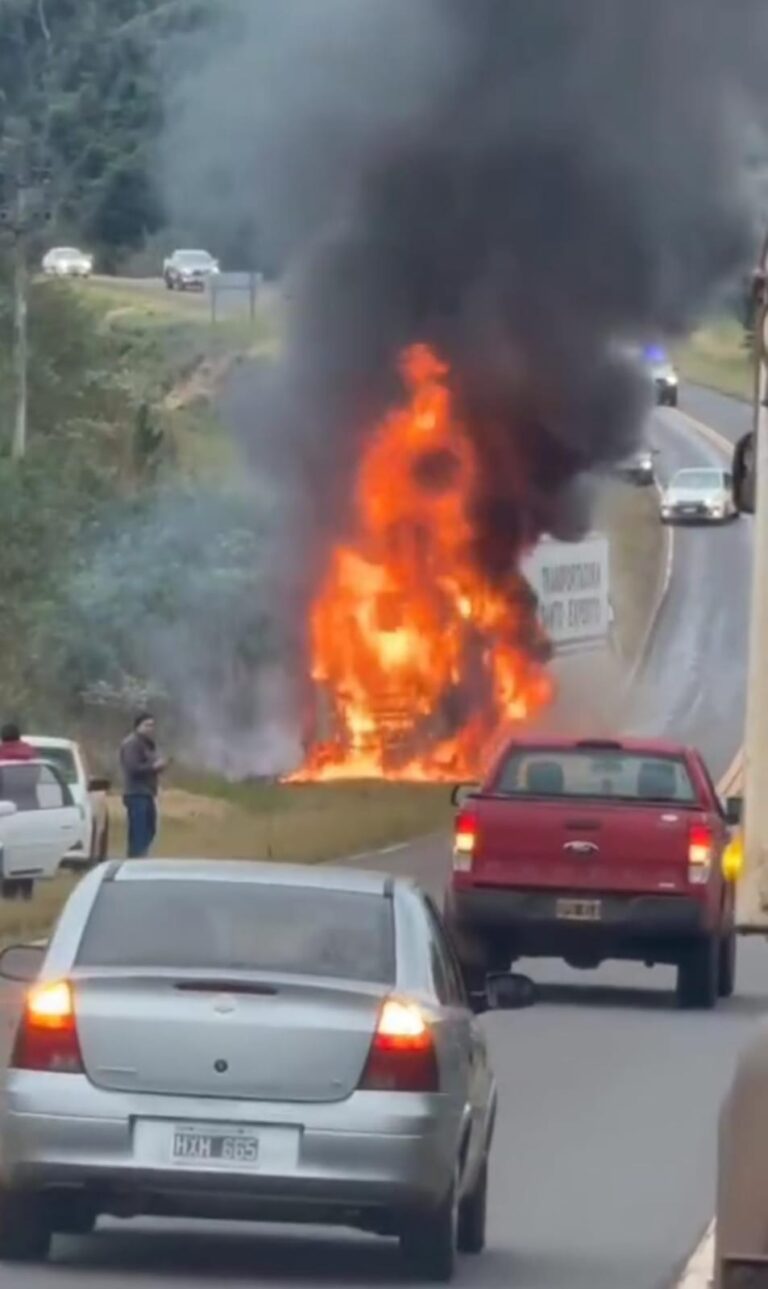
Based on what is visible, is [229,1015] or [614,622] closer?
[229,1015]

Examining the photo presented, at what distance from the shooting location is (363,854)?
37188mm

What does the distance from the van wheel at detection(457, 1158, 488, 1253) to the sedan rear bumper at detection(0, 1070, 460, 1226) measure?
3.76 ft

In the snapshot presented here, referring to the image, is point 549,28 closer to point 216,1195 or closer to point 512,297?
point 512,297

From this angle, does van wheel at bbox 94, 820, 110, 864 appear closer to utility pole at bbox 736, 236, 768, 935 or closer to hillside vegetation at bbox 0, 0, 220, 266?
utility pole at bbox 736, 236, 768, 935

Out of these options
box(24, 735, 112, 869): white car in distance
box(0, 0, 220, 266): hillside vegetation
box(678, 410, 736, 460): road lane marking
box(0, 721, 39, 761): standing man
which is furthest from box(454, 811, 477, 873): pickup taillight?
box(0, 0, 220, 266): hillside vegetation

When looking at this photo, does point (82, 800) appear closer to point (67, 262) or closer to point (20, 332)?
point (20, 332)

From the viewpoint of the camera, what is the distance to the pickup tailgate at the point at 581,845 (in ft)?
76.1

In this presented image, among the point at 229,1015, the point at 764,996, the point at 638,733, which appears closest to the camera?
the point at 229,1015

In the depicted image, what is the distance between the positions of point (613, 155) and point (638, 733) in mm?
12910

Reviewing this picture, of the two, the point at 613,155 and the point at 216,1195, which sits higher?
the point at 613,155

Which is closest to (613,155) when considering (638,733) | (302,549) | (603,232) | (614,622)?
(603,232)

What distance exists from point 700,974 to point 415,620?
29.3 metres

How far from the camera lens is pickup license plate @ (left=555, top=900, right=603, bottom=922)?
23.2 meters

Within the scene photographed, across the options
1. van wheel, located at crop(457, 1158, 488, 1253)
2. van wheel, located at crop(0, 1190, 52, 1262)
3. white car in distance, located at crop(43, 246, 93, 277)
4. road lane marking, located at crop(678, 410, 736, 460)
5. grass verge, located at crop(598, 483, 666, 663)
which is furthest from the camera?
white car in distance, located at crop(43, 246, 93, 277)
